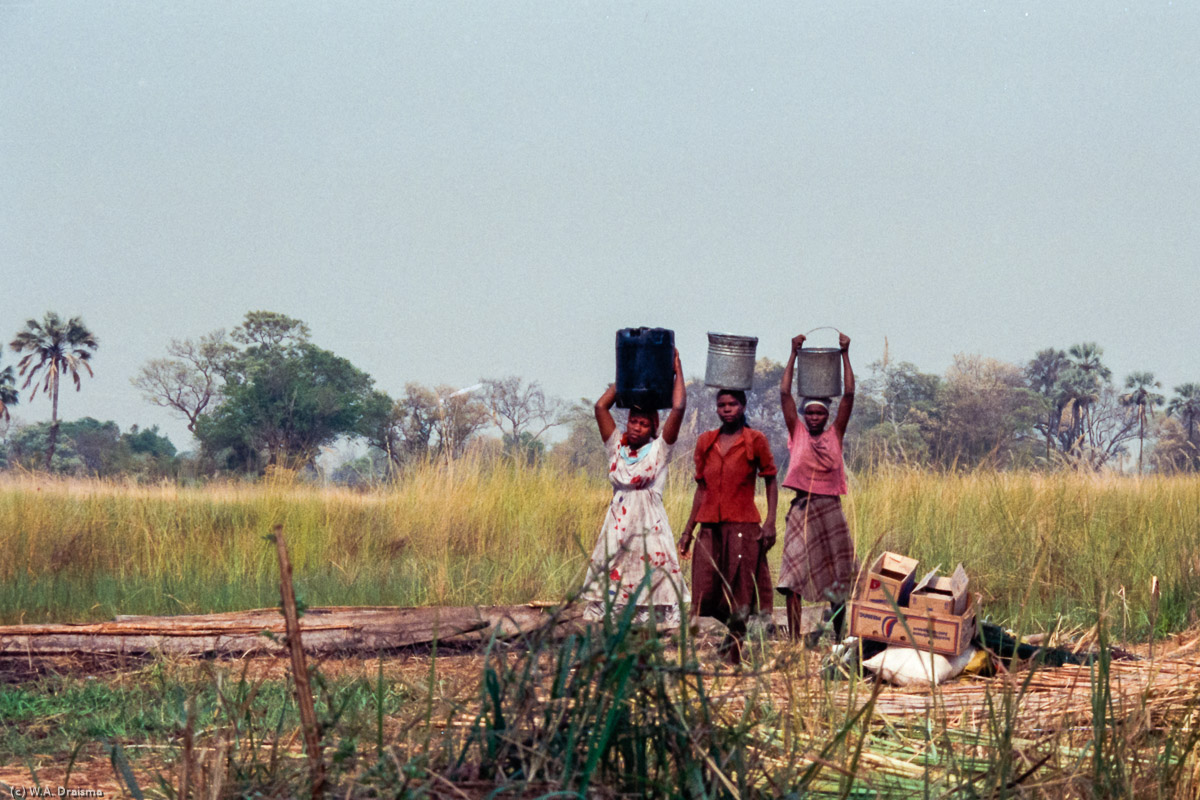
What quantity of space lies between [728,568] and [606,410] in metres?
1.07

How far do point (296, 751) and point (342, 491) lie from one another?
836 centimetres

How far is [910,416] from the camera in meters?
44.7

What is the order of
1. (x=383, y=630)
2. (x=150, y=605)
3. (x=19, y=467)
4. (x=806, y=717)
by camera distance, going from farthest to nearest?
1. (x=19, y=467)
2. (x=150, y=605)
3. (x=383, y=630)
4. (x=806, y=717)

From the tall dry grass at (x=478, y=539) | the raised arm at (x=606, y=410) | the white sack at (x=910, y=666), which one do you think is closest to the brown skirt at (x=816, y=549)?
the white sack at (x=910, y=666)

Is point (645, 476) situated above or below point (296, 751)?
above

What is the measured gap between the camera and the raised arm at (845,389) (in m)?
6.09

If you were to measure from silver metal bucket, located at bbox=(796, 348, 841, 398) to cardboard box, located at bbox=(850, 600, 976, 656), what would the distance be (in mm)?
1475

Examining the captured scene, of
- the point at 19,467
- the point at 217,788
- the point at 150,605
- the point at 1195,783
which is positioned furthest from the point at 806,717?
the point at 19,467

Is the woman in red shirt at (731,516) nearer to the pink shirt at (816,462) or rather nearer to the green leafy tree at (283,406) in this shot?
the pink shirt at (816,462)

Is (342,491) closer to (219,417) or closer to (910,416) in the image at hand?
(219,417)

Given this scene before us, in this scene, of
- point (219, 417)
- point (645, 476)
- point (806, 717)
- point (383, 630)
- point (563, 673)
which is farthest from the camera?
point (219, 417)

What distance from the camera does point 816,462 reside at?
240 inches

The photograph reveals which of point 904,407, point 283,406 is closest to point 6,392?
point 283,406

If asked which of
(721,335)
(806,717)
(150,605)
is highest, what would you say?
(721,335)
